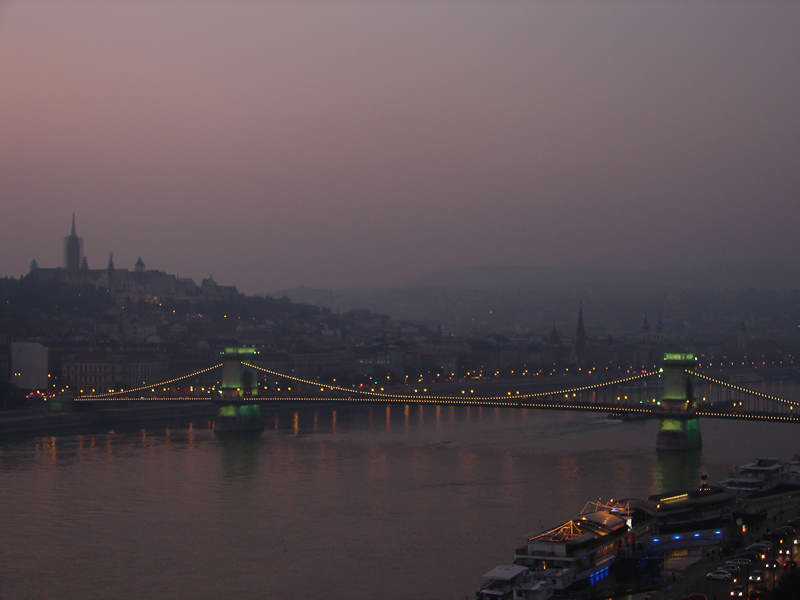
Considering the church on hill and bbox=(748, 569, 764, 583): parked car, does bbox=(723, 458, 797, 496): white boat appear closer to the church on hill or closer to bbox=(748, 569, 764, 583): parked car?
bbox=(748, 569, 764, 583): parked car

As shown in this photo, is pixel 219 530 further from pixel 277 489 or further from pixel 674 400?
pixel 674 400

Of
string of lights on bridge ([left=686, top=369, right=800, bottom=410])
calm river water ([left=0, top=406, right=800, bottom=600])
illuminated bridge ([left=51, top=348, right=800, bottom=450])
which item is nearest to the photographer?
calm river water ([left=0, top=406, right=800, bottom=600])

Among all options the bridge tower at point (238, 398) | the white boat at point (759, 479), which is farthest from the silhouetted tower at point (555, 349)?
the white boat at point (759, 479)

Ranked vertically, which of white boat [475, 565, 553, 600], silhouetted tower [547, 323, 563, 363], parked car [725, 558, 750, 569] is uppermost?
silhouetted tower [547, 323, 563, 363]

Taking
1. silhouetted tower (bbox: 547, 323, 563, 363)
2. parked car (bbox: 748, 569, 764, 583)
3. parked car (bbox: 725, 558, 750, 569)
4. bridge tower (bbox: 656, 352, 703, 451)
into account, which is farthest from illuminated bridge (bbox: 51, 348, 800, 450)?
silhouetted tower (bbox: 547, 323, 563, 363)

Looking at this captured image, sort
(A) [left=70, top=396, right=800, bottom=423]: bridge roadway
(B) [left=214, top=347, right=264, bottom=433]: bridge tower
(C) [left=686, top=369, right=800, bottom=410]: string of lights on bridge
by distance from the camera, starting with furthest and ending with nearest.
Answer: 1. (B) [left=214, top=347, right=264, bottom=433]: bridge tower
2. (C) [left=686, top=369, right=800, bottom=410]: string of lights on bridge
3. (A) [left=70, top=396, right=800, bottom=423]: bridge roadway

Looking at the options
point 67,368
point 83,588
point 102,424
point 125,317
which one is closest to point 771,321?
point 125,317

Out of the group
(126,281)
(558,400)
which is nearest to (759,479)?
(558,400)
